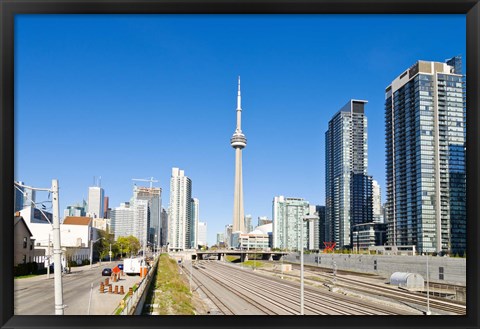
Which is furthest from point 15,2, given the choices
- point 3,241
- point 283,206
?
point 283,206

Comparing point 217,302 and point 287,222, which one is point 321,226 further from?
point 217,302

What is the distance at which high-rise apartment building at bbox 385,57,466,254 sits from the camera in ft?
158

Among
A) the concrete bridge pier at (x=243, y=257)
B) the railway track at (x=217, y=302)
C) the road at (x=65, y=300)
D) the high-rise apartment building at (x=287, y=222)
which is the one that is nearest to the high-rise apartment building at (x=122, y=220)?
the concrete bridge pier at (x=243, y=257)

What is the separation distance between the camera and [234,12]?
5688 millimetres

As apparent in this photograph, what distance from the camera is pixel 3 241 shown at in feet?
18.2

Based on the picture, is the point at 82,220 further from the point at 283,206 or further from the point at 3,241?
the point at 283,206

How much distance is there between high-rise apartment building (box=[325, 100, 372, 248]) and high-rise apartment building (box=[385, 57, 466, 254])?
67.7 feet

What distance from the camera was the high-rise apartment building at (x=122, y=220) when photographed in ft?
303

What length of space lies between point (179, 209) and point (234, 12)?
8819 centimetres

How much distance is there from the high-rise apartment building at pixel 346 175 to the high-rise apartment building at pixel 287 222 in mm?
5716

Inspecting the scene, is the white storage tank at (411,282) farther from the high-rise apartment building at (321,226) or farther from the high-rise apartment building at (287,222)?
the high-rise apartment building at (321,226)

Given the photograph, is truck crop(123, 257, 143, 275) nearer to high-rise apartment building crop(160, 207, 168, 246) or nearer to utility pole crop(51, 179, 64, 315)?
utility pole crop(51, 179, 64, 315)

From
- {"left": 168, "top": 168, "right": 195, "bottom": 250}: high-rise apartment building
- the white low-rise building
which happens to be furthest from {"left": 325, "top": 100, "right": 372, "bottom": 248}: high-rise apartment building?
the white low-rise building

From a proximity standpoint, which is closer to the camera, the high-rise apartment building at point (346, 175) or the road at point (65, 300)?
the road at point (65, 300)
